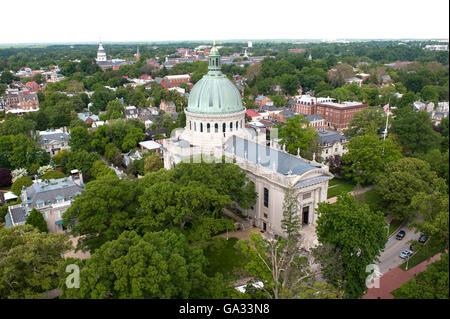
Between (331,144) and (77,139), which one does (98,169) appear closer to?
(77,139)

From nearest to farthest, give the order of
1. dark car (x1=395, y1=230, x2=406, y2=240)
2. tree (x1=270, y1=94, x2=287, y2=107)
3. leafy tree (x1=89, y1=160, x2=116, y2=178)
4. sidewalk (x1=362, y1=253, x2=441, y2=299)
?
1. sidewalk (x1=362, y1=253, x2=441, y2=299)
2. dark car (x1=395, y1=230, x2=406, y2=240)
3. leafy tree (x1=89, y1=160, x2=116, y2=178)
4. tree (x1=270, y1=94, x2=287, y2=107)

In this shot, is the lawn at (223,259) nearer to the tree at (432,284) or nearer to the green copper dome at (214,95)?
the tree at (432,284)

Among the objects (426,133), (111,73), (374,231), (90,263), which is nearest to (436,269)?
(374,231)

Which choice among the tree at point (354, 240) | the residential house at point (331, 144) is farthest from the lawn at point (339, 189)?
the tree at point (354, 240)

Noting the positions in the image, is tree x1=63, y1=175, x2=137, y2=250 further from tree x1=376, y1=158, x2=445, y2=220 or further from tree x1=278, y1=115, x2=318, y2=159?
tree x1=278, y1=115, x2=318, y2=159

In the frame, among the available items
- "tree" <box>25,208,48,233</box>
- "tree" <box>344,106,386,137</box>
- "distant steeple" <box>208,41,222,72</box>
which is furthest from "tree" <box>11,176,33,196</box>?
"tree" <box>344,106,386,137</box>
